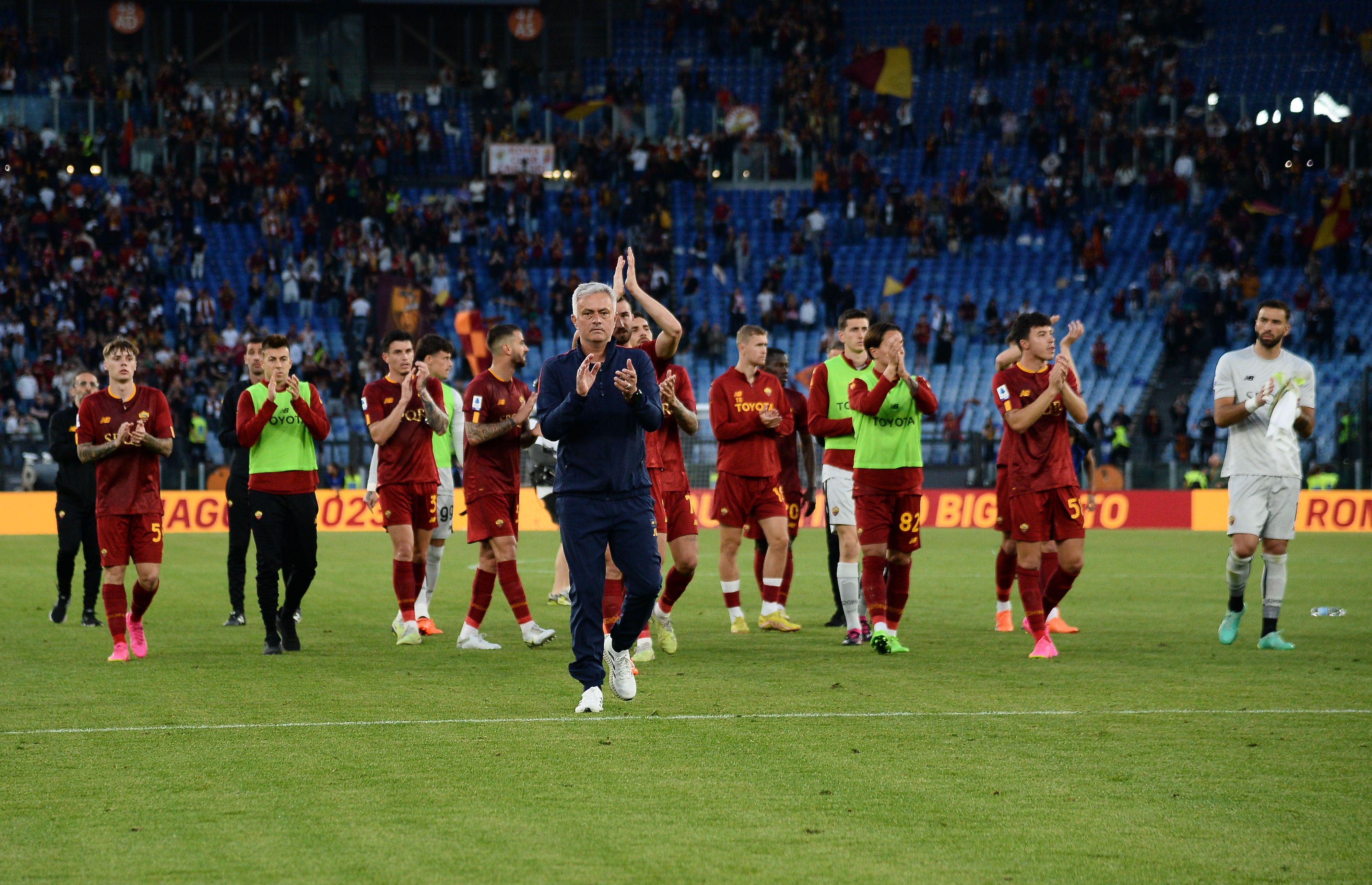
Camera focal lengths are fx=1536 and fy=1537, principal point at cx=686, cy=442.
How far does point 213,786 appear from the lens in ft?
20.6

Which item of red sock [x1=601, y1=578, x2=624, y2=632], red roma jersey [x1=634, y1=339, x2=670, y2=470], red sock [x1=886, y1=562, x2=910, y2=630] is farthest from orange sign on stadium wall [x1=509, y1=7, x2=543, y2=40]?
red sock [x1=601, y1=578, x2=624, y2=632]

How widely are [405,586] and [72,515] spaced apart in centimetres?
388

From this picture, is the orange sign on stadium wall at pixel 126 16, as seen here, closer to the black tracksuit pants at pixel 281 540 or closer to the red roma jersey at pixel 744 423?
the black tracksuit pants at pixel 281 540

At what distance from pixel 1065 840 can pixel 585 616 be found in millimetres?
3121

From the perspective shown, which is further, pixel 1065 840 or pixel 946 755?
pixel 946 755

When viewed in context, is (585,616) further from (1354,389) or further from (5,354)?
(5,354)

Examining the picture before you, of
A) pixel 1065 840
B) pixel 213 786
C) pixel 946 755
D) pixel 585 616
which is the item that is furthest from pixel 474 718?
pixel 1065 840

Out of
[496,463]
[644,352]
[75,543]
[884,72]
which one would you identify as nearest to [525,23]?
[884,72]

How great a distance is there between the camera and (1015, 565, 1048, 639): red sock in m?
10.4

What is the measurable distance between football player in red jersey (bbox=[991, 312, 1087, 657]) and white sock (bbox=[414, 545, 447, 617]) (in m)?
4.84

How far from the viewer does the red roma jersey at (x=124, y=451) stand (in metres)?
10.4

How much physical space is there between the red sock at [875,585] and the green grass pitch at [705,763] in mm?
332

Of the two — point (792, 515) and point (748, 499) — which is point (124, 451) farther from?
point (792, 515)

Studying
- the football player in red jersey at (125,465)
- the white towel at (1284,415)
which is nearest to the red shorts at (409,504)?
the football player in red jersey at (125,465)
